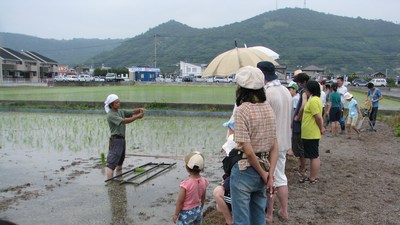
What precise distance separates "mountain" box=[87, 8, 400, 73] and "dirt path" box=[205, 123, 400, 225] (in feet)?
291

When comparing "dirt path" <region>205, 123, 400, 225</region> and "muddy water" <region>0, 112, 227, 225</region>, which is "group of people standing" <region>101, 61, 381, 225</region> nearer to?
"dirt path" <region>205, 123, 400, 225</region>

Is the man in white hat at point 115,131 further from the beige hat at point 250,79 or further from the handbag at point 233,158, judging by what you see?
the beige hat at point 250,79

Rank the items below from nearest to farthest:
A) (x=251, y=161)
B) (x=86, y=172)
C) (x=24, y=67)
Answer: (x=251, y=161)
(x=86, y=172)
(x=24, y=67)

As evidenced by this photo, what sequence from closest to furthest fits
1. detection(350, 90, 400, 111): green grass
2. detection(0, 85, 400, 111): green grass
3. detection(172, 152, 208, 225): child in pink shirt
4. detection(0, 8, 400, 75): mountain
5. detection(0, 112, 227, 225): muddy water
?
detection(172, 152, 208, 225): child in pink shirt → detection(0, 112, 227, 225): muddy water → detection(350, 90, 400, 111): green grass → detection(0, 85, 400, 111): green grass → detection(0, 8, 400, 75): mountain

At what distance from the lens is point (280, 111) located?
4.07m

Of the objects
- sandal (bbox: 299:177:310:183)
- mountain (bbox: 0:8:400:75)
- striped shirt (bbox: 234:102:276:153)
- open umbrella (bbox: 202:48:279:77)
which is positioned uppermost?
mountain (bbox: 0:8:400:75)

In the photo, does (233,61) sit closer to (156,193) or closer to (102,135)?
(156,193)

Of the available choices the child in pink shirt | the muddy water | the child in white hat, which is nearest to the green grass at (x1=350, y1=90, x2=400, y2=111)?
the child in white hat

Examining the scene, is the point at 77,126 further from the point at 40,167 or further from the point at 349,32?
the point at 349,32

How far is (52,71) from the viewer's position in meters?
77.7

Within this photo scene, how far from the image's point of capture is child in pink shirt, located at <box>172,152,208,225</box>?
3.53 m

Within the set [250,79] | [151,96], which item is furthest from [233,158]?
[151,96]

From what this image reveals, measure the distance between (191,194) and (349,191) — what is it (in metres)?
3.06

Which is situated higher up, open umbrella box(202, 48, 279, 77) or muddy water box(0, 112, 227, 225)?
open umbrella box(202, 48, 279, 77)
